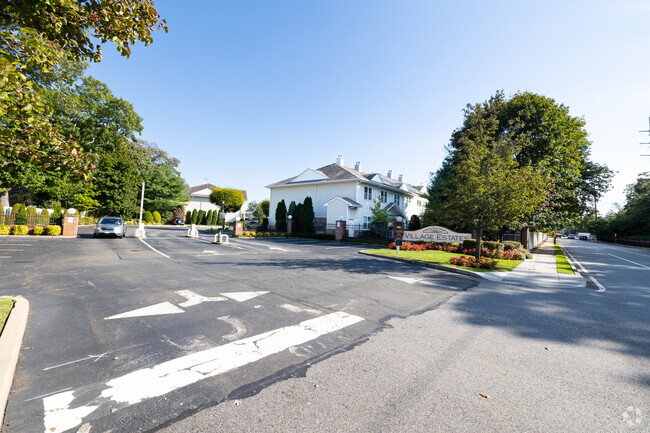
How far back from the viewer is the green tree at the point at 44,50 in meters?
3.22

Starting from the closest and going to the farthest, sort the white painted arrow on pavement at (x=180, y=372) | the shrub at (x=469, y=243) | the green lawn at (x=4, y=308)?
the white painted arrow on pavement at (x=180, y=372), the green lawn at (x=4, y=308), the shrub at (x=469, y=243)

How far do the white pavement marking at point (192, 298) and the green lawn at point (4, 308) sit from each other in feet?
7.72

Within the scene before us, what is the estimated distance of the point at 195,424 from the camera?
2.37m

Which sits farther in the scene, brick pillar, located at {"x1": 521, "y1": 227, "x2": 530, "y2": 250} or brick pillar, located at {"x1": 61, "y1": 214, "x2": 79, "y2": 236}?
brick pillar, located at {"x1": 521, "y1": 227, "x2": 530, "y2": 250}

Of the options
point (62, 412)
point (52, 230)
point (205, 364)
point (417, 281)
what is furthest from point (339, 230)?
point (62, 412)

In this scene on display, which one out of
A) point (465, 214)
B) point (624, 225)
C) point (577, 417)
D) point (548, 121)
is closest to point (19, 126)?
point (577, 417)

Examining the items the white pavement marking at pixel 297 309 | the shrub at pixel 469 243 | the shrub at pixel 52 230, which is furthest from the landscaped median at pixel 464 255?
the shrub at pixel 52 230

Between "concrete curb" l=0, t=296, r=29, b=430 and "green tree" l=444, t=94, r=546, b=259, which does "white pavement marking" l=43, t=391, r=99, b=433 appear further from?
"green tree" l=444, t=94, r=546, b=259

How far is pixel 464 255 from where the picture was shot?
555 inches

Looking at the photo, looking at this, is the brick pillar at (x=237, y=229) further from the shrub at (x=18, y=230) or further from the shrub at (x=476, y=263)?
the shrub at (x=476, y=263)

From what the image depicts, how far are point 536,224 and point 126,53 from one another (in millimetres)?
24673

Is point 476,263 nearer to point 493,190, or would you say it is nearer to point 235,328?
point 493,190

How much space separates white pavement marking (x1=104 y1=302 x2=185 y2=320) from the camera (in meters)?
4.95

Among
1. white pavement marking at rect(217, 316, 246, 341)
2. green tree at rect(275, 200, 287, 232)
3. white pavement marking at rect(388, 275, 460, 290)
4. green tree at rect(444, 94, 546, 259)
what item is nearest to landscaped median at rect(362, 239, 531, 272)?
green tree at rect(444, 94, 546, 259)
